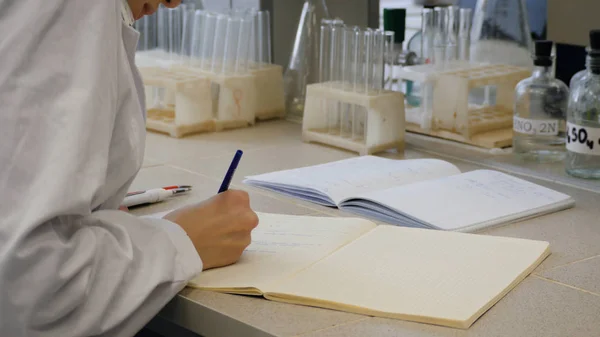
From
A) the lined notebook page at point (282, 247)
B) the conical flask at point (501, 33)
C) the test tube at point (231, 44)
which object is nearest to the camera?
the lined notebook page at point (282, 247)

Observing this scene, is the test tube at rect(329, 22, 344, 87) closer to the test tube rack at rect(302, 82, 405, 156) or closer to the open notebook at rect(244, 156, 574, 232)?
the test tube rack at rect(302, 82, 405, 156)

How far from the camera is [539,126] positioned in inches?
67.7

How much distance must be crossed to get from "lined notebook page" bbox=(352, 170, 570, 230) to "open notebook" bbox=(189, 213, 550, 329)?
81 millimetres

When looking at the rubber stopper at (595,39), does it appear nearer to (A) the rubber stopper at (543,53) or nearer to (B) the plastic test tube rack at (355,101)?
(A) the rubber stopper at (543,53)

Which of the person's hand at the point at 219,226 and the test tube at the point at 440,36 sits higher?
the test tube at the point at 440,36

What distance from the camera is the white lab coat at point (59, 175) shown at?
2.99ft

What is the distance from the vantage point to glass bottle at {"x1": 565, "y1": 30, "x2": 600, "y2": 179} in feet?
5.14

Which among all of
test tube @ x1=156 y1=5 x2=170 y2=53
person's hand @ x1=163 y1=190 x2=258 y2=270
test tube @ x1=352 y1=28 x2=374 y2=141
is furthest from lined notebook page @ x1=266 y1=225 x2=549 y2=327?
test tube @ x1=156 y1=5 x2=170 y2=53

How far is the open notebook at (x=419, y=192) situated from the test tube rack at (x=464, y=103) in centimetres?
27

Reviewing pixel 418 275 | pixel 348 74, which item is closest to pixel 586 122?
pixel 348 74

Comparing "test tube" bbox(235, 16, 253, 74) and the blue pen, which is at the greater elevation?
"test tube" bbox(235, 16, 253, 74)

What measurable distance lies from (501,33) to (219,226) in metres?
1.11

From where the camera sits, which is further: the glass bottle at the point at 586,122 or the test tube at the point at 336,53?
the test tube at the point at 336,53

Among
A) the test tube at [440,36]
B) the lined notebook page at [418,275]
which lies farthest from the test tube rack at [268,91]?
the lined notebook page at [418,275]
